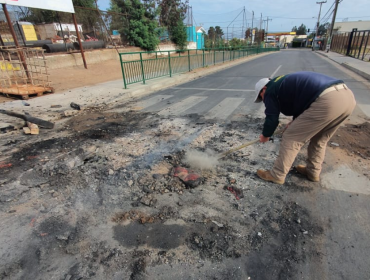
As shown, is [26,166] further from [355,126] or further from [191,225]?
[355,126]

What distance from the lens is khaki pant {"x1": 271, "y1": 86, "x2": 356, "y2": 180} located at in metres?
2.37

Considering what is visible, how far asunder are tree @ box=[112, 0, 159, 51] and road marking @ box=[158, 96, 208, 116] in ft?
53.4

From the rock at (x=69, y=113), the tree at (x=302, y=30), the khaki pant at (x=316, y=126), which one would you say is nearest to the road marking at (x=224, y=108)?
the khaki pant at (x=316, y=126)

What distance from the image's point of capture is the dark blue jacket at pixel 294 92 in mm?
2441

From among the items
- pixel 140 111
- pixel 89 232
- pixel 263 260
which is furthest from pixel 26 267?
pixel 140 111

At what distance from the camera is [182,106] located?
695cm

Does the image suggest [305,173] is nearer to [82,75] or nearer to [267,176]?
[267,176]

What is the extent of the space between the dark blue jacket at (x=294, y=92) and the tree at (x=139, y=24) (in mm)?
21374

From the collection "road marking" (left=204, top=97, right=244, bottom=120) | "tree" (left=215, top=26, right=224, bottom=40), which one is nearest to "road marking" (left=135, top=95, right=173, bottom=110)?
"road marking" (left=204, top=97, right=244, bottom=120)

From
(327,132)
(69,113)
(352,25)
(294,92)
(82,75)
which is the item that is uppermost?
(352,25)

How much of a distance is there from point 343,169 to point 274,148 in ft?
3.47

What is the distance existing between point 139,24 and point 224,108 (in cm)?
1831

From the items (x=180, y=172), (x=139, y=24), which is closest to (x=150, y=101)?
(x=180, y=172)

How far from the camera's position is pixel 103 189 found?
3018 mm
